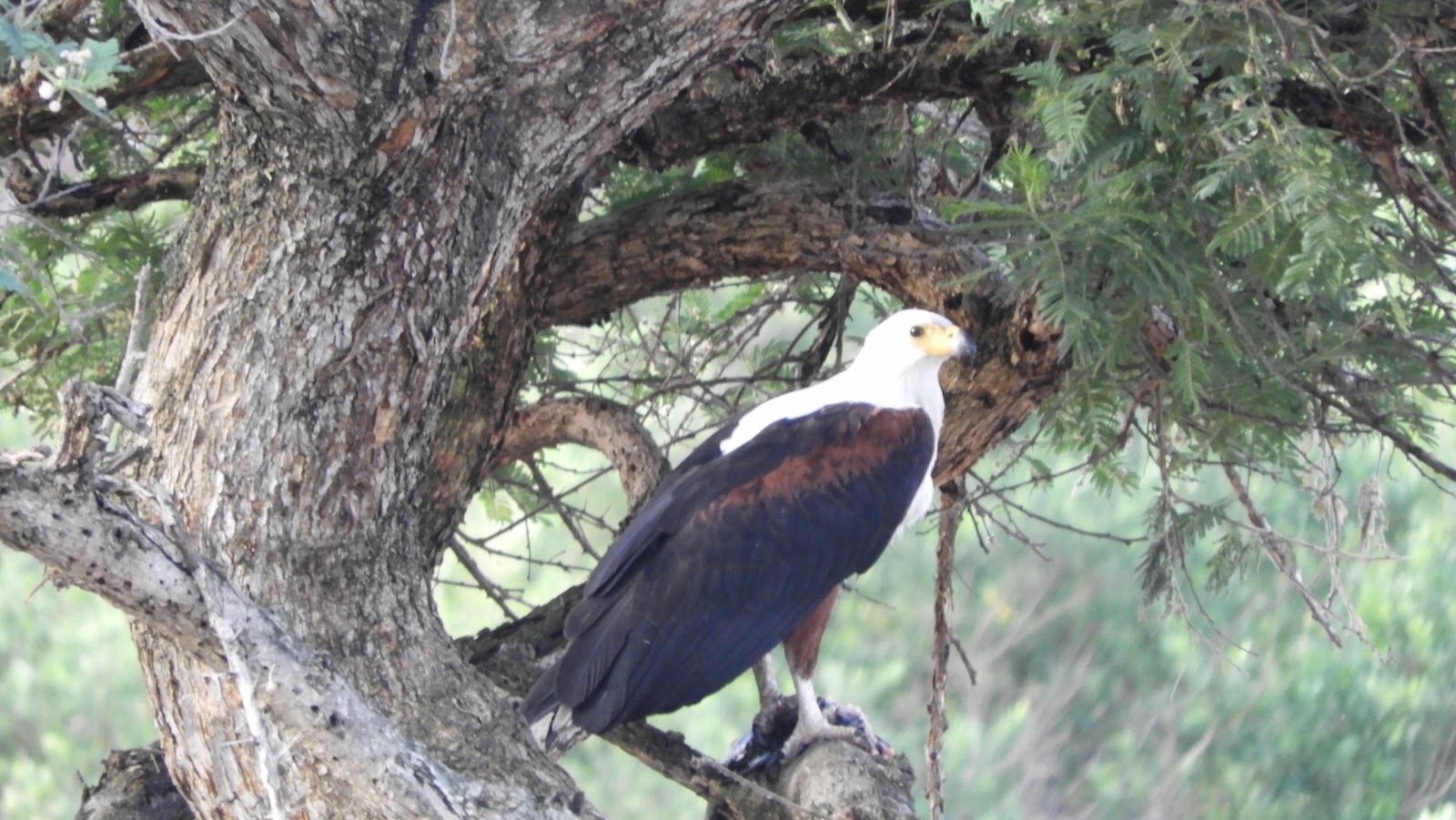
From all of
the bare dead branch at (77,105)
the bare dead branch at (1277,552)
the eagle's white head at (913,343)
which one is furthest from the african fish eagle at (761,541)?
the bare dead branch at (77,105)

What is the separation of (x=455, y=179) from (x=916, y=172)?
114 centimetres

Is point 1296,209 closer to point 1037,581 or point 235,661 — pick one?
point 235,661

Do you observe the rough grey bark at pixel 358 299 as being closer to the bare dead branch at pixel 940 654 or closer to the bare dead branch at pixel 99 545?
the bare dead branch at pixel 99 545

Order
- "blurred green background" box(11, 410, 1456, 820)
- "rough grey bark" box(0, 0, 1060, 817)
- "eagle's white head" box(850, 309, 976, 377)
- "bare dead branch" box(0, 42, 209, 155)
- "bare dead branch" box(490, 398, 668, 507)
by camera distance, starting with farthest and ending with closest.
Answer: "blurred green background" box(11, 410, 1456, 820) → "bare dead branch" box(490, 398, 668, 507) → "eagle's white head" box(850, 309, 976, 377) → "bare dead branch" box(0, 42, 209, 155) → "rough grey bark" box(0, 0, 1060, 817)

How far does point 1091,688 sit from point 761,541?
25.0 ft

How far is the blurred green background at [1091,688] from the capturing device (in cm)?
823

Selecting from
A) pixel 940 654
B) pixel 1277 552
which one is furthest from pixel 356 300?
pixel 1277 552

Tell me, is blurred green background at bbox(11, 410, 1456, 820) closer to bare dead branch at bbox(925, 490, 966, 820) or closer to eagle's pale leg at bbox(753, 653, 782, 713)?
bare dead branch at bbox(925, 490, 966, 820)

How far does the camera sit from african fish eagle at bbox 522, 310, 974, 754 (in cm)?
272

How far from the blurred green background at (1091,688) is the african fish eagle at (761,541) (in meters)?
4.80

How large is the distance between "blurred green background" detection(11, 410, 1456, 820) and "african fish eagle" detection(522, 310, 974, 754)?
4.80 metres

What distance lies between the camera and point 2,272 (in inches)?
60.9

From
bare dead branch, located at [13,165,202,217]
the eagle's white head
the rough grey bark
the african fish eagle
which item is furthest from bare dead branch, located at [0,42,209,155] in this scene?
the eagle's white head

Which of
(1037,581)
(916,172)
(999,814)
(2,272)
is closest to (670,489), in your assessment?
(916,172)
